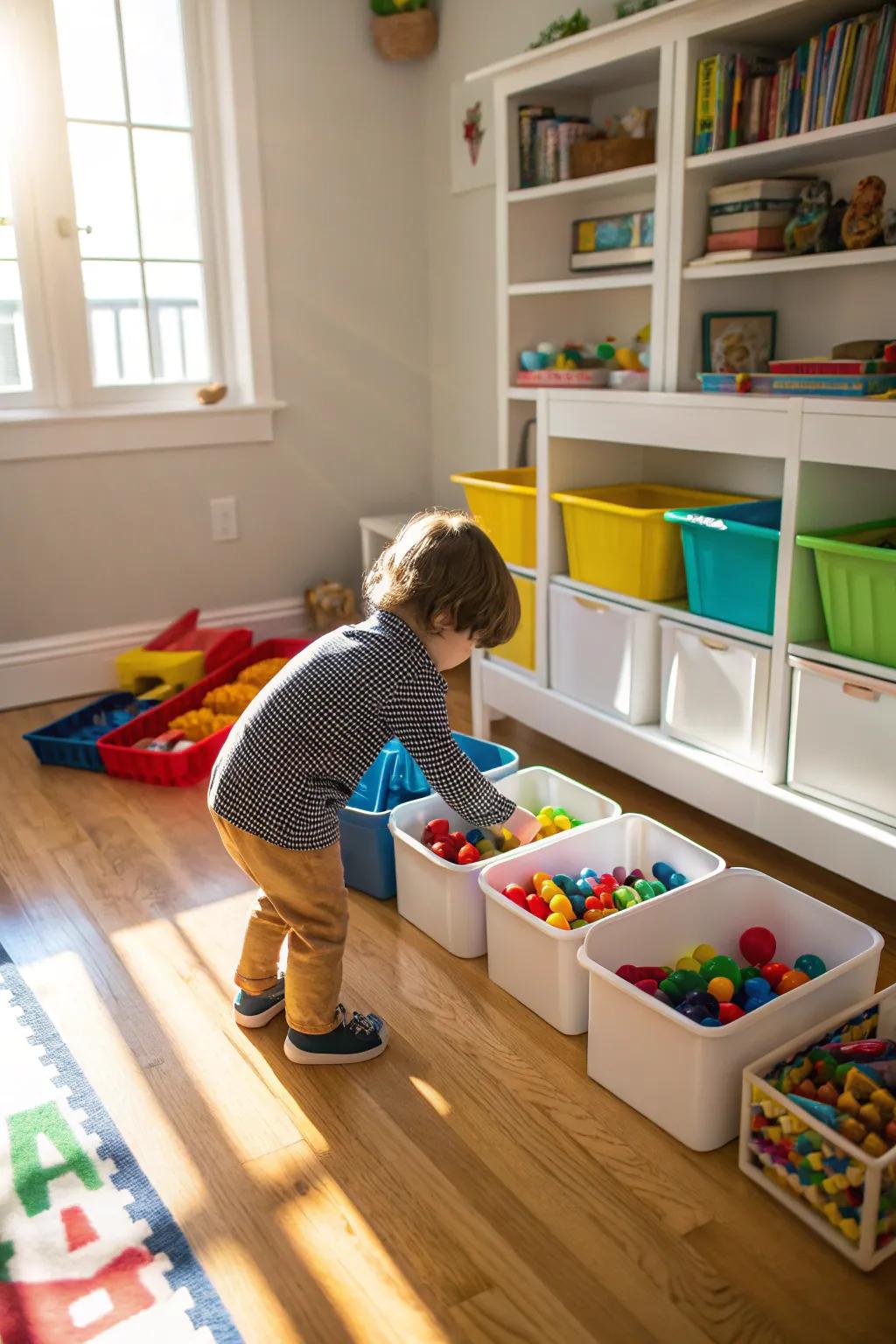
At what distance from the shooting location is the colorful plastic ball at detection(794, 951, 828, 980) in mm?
1655

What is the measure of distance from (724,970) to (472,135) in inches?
102

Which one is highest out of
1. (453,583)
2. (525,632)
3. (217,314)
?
(217,314)

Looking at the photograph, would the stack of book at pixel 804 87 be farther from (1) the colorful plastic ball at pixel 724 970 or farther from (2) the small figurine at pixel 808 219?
(1) the colorful plastic ball at pixel 724 970

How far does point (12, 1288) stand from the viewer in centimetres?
127

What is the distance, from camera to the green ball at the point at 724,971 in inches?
64.2

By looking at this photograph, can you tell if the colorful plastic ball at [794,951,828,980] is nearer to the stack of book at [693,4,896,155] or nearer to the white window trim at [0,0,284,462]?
the stack of book at [693,4,896,155]

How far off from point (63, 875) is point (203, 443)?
5.19ft

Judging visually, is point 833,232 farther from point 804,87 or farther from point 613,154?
point 613,154

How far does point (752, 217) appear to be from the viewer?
2160mm

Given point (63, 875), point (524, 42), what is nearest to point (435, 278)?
point (524, 42)

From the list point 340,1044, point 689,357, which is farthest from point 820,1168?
point 689,357

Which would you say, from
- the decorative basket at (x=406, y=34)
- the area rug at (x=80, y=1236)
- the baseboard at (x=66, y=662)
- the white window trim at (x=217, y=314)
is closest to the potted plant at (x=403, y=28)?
the decorative basket at (x=406, y=34)

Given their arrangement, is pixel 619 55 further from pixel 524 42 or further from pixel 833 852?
pixel 833 852

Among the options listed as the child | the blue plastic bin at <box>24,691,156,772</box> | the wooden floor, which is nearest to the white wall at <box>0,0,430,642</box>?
the blue plastic bin at <box>24,691,156,772</box>
